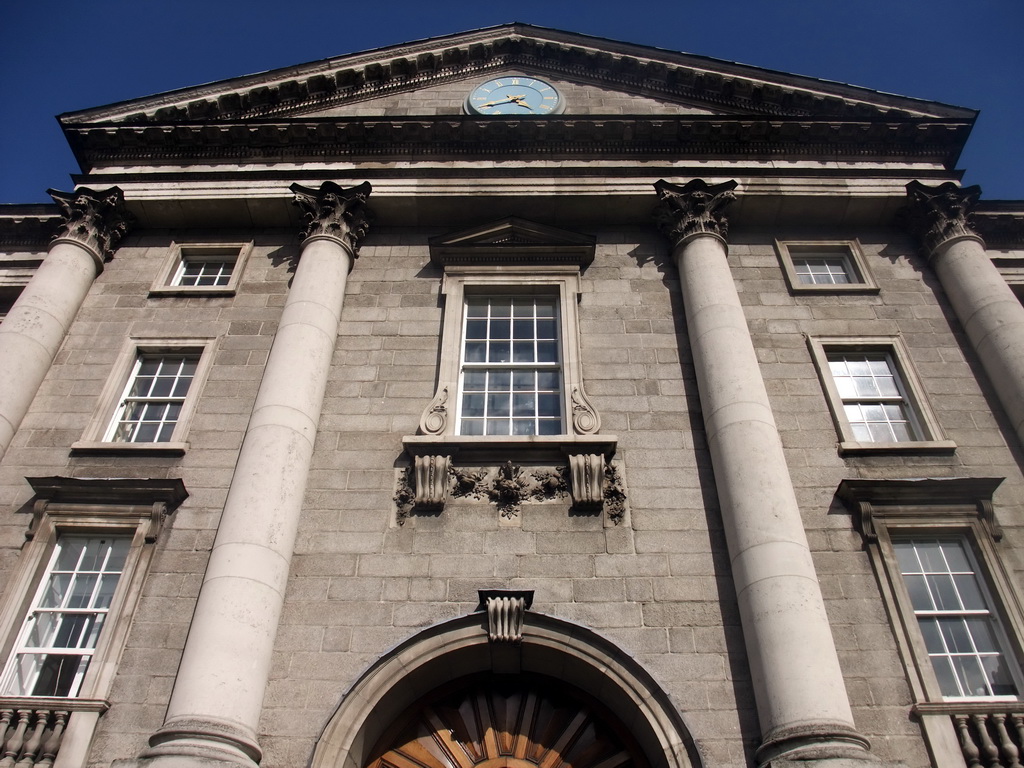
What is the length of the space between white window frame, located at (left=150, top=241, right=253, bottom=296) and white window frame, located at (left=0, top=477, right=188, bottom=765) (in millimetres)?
4427

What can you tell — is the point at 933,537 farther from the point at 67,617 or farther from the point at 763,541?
the point at 67,617

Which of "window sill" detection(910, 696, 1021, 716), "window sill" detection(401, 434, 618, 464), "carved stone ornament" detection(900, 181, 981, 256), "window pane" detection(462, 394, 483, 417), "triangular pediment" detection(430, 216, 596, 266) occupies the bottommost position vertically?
"window sill" detection(910, 696, 1021, 716)

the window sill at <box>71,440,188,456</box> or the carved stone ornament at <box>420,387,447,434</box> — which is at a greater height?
the carved stone ornament at <box>420,387,447,434</box>

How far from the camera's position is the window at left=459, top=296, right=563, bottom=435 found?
503 inches

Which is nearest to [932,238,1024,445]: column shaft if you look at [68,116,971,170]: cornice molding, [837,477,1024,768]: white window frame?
[837,477,1024,768]: white window frame

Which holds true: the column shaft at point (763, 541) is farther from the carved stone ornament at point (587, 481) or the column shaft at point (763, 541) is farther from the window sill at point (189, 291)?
the window sill at point (189, 291)

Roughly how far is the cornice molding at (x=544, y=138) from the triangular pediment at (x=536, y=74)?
314mm

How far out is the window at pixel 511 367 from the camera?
12.8 m

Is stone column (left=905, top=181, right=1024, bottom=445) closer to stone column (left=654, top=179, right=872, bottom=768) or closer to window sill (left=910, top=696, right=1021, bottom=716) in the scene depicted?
stone column (left=654, top=179, right=872, bottom=768)

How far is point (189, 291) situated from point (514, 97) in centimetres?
814

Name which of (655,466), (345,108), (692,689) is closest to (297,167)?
(345,108)

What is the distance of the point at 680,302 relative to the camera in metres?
14.3

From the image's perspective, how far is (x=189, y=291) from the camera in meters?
14.8

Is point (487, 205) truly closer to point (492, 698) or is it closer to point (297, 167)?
point (297, 167)
